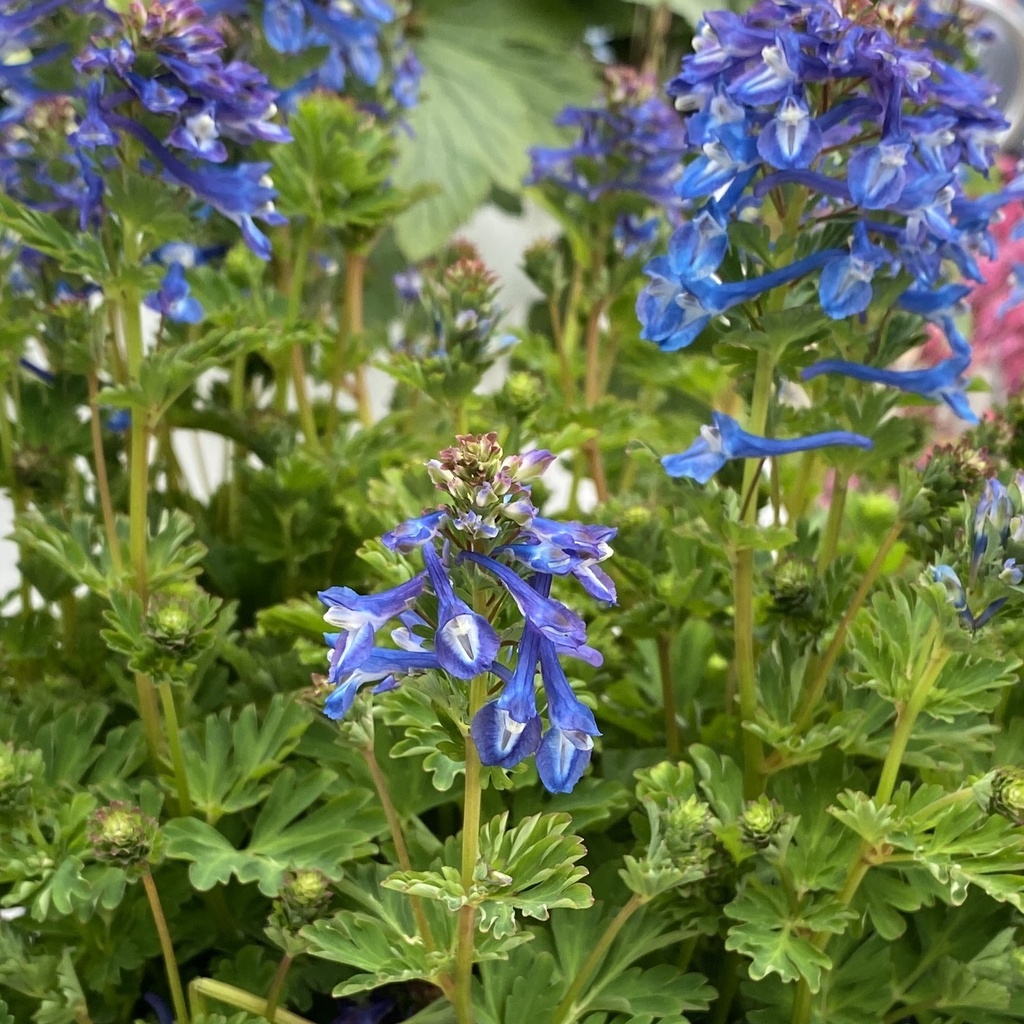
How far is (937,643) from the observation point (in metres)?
0.45

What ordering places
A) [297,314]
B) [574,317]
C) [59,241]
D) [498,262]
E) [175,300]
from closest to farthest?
[59,241] → [175,300] → [297,314] → [574,317] → [498,262]

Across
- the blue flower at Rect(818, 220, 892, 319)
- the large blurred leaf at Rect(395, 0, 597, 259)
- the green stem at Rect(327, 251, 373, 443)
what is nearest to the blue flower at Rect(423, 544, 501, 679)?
the blue flower at Rect(818, 220, 892, 319)

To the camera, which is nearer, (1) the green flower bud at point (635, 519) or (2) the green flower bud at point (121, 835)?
(2) the green flower bud at point (121, 835)

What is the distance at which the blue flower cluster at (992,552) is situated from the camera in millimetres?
410

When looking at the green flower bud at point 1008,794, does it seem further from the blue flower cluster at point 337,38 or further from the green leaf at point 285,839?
the blue flower cluster at point 337,38

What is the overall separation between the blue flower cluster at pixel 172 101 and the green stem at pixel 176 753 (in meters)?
0.26

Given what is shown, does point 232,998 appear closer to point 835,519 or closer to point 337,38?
point 835,519

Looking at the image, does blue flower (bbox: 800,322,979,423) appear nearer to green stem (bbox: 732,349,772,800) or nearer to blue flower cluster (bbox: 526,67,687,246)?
green stem (bbox: 732,349,772,800)

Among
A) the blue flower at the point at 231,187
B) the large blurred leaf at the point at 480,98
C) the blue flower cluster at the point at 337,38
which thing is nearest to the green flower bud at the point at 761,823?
the blue flower at the point at 231,187

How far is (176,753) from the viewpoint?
51cm

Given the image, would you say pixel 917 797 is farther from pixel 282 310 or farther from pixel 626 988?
pixel 282 310

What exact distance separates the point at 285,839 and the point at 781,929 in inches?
9.8

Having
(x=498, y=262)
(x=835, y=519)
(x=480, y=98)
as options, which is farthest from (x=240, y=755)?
(x=498, y=262)

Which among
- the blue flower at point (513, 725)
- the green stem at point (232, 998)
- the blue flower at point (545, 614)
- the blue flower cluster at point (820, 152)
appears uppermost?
the blue flower cluster at point (820, 152)
